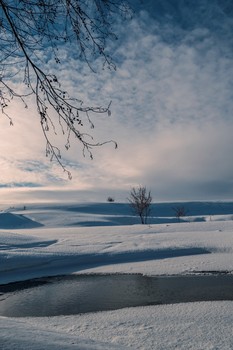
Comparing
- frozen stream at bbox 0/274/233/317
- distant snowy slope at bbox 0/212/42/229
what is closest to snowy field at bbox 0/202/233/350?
frozen stream at bbox 0/274/233/317

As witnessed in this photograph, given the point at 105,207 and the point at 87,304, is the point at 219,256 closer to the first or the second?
the point at 87,304

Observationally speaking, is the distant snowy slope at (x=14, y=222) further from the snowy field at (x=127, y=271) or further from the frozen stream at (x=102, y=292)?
the frozen stream at (x=102, y=292)

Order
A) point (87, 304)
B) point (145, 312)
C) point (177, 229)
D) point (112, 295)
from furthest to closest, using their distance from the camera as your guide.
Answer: point (177, 229), point (112, 295), point (87, 304), point (145, 312)

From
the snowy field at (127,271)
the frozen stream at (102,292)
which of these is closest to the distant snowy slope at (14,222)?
the snowy field at (127,271)

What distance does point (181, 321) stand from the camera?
4.77 metres

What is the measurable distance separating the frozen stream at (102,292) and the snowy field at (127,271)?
474mm

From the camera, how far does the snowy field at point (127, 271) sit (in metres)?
3.63

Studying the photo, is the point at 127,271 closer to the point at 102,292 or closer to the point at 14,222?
the point at 102,292

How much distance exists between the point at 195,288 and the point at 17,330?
14.8 ft

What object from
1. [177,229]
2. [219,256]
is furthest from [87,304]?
[177,229]

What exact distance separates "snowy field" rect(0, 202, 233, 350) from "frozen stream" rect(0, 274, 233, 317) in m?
0.47

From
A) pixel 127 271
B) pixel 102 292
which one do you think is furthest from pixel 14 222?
pixel 102 292

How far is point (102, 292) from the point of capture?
6.95 metres

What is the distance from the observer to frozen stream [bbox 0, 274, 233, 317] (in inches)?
235
